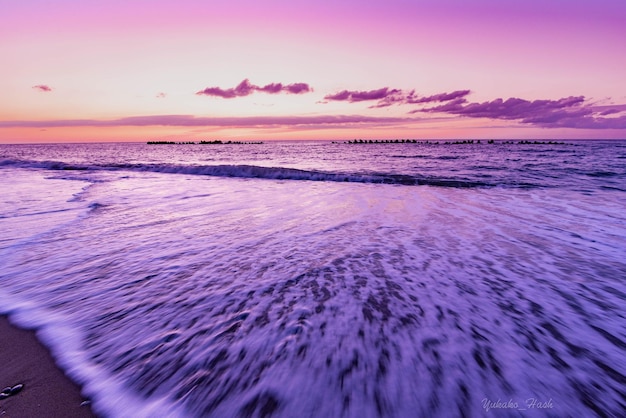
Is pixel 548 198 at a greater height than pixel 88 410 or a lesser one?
lesser

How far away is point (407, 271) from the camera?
442cm

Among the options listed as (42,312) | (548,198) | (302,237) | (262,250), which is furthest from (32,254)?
(548,198)

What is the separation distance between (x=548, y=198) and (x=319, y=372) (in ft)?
39.3

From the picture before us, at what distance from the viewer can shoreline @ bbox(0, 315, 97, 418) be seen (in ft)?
6.81

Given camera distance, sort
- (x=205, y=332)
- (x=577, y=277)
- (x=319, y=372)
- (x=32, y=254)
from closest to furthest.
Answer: (x=319, y=372) → (x=205, y=332) → (x=577, y=277) → (x=32, y=254)

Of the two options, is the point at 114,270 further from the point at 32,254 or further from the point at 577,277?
the point at 577,277

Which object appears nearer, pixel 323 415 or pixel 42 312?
pixel 323 415
